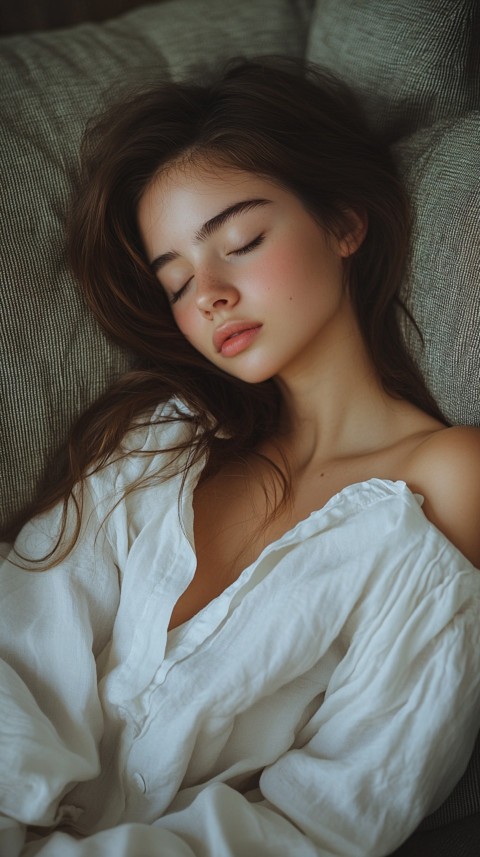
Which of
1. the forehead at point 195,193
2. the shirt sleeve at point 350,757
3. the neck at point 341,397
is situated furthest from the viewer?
the neck at point 341,397

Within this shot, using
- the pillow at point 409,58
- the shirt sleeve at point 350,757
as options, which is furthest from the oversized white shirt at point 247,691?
the pillow at point 409,58

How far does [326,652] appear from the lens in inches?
42.9

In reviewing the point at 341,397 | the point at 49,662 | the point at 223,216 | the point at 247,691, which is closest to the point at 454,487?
the point at 341,397

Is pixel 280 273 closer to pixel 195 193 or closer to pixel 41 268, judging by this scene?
pixel 195 193

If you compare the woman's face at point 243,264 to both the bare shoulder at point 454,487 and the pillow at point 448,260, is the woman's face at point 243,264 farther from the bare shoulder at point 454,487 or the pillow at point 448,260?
the bare shoulder at point 454,487

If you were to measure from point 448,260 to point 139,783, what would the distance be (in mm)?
860

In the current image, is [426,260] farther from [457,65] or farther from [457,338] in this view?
[457,65]

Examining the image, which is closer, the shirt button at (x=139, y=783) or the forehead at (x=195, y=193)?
the shirt button at (x=139, y=783)

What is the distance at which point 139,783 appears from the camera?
3.41ft

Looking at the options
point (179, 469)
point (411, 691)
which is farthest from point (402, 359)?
point (411, 691)

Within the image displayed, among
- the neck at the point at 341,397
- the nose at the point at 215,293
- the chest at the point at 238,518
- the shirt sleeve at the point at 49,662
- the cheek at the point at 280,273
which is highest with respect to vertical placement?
the cheek at the point at 280,273

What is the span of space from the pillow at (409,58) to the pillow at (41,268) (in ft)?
0.99

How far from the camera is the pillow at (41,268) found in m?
1.21

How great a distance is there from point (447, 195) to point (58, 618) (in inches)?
33.7
